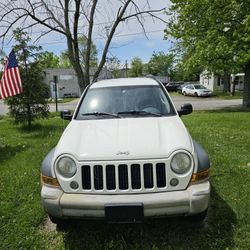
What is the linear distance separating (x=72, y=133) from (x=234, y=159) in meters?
4.01

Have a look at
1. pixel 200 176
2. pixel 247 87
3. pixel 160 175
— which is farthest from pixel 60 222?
pixel 247 87

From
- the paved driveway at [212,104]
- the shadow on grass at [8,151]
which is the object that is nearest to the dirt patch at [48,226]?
the shadow on grass at [8,151]

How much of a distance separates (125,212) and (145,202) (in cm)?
22

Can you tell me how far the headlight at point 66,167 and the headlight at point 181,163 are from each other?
100cm

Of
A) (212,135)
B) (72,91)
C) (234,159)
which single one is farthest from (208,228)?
(72,91)

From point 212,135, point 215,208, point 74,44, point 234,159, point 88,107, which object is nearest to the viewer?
point 215,208

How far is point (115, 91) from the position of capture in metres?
5.04

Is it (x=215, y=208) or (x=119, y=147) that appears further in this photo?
(x=215, y=208)

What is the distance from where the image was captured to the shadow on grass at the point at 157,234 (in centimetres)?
354

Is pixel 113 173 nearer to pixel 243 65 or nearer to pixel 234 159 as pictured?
pixel 234 159

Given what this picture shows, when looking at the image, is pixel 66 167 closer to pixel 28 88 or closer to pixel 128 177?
pixel 128 177

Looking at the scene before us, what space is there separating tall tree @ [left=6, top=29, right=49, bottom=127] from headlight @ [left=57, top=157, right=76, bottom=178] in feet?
28.1

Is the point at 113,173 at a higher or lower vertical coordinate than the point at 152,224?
higher

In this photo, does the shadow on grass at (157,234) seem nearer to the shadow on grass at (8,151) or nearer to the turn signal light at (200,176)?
the turn signal light at (200,176)
